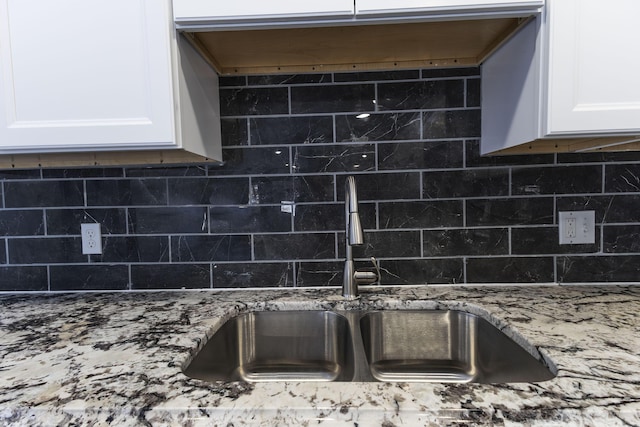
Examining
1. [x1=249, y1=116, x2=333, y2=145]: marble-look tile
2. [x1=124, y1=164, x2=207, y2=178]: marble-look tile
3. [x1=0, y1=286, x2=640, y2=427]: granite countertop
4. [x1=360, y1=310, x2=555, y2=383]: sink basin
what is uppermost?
[x1=249, y1=116, x2=333, y2=145]: marble-look tile

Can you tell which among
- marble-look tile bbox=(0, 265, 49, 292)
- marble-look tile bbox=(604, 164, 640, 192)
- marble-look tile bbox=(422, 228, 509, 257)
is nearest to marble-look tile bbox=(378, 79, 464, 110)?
marble-look tile bbox=(422, 228, 509, 257)

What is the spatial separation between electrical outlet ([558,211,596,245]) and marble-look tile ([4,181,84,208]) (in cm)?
168

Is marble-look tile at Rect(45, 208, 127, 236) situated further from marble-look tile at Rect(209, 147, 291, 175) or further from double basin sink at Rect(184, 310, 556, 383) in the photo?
double basin sink at Rect(184, 310, 556, 383)

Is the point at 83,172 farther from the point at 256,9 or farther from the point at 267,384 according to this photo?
the point at 267,384

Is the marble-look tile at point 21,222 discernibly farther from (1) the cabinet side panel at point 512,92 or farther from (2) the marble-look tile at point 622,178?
(2) the marble-look tile at point 622,178

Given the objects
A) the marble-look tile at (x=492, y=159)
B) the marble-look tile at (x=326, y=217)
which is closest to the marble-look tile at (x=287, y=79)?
the marble-look tile at (x=326, y=217)

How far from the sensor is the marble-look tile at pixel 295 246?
1195mm

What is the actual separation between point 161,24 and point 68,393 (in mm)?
805

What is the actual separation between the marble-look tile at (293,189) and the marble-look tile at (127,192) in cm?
34

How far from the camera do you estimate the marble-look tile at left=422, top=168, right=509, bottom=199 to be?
45.9 inches

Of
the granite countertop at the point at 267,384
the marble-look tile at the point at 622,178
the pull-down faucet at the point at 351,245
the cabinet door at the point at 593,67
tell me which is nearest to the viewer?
the granite countertop at the point at 267,384

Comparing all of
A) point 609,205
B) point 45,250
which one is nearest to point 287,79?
point 45,250

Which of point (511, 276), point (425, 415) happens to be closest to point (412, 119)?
point (511, 276)

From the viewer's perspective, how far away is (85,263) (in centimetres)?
123
